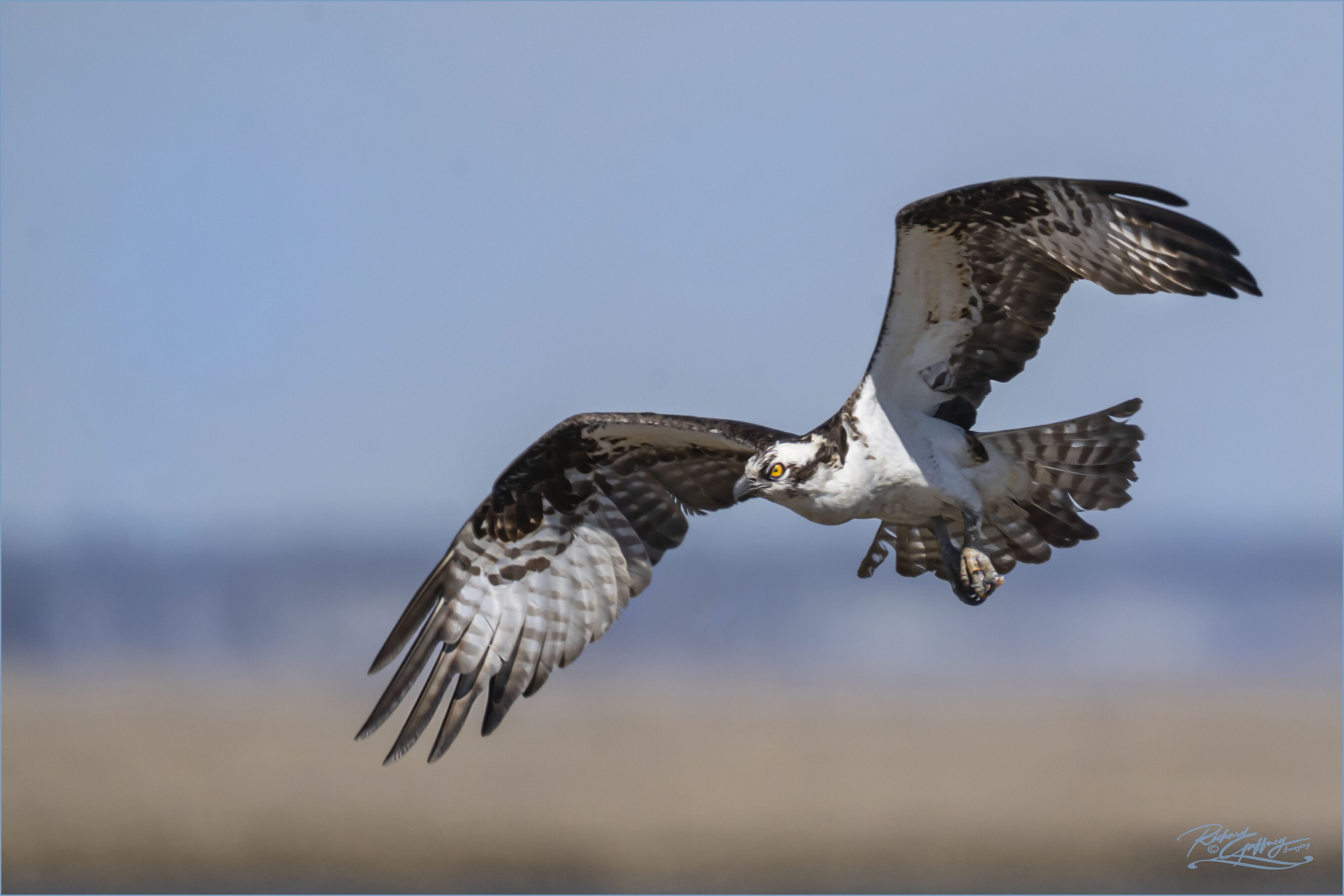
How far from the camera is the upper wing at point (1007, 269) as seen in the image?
926 cm

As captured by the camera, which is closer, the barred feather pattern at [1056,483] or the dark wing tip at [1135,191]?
the dark wing tip at [1135,191]

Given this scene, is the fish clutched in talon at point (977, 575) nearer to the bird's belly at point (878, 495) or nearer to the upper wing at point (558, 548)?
the bird's belly at point (878, 495)

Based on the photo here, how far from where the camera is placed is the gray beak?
10148 millimetres

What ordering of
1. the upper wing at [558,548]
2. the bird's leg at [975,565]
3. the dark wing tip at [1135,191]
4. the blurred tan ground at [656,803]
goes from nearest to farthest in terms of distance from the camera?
the dark wing tip at [1135,191] → the bird's leg at [975,565] → the upper wing at [558,548] → the blurred tan ground at [656,803]

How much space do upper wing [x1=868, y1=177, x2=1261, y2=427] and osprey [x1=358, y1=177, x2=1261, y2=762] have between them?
0.01 meters

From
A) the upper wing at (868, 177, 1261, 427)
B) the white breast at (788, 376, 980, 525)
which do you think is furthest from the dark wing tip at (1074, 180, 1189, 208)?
the white breast at (788, 376, 980, 525)

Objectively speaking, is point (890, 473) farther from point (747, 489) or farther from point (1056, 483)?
point (1056, 483)

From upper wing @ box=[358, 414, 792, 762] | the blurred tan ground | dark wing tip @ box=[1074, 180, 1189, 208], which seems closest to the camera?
dark wing tip @ box=[1074, 180, 1189, 208]

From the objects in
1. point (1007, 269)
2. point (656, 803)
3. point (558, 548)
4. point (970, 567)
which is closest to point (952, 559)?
point (970, 567)

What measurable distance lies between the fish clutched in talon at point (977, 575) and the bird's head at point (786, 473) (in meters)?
1.33

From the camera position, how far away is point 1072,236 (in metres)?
9.70

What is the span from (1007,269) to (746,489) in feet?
7.04

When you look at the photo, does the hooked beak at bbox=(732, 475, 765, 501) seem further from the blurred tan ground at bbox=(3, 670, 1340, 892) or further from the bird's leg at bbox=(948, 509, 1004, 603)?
the blurred tan ground at bbox=(3, 670, 1340, 892)

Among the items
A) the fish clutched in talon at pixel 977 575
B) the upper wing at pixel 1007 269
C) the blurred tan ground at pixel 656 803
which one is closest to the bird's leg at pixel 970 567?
the fish clutched in talon at pixel 977 575
